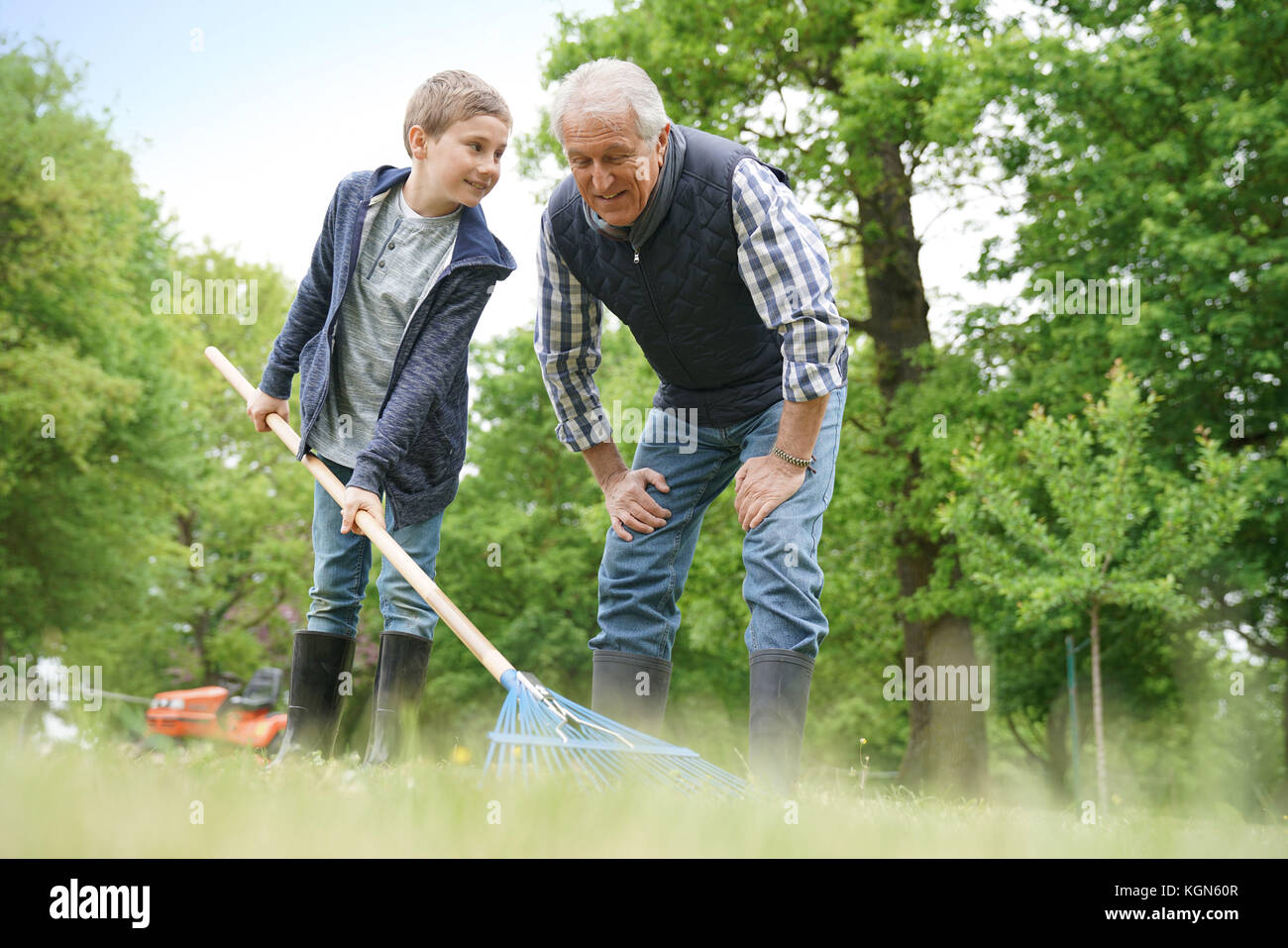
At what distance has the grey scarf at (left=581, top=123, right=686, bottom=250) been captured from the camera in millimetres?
3330

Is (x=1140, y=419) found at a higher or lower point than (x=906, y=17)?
lower

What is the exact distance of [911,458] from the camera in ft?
45.2

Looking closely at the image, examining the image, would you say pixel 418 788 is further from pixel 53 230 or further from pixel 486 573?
pixel 486 573

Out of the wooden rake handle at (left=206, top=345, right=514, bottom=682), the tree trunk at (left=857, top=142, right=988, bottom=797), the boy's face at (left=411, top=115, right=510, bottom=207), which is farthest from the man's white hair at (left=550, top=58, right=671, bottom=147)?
the tree trunk at (left=857, top=142, right=988, bottom=797)

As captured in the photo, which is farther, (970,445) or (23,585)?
(23,585)

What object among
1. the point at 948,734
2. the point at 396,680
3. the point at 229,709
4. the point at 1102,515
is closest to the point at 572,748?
the point at 396,680

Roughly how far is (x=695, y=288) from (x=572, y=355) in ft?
2.21

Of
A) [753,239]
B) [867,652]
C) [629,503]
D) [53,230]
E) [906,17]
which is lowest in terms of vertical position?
[867,652]

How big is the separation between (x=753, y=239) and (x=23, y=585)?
18.8m

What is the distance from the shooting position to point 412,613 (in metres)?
4.06

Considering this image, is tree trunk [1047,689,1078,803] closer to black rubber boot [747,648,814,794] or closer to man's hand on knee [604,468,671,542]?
man's hand on knee [604,468,671,542]

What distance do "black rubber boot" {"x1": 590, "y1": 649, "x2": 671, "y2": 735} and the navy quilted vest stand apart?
84cm
